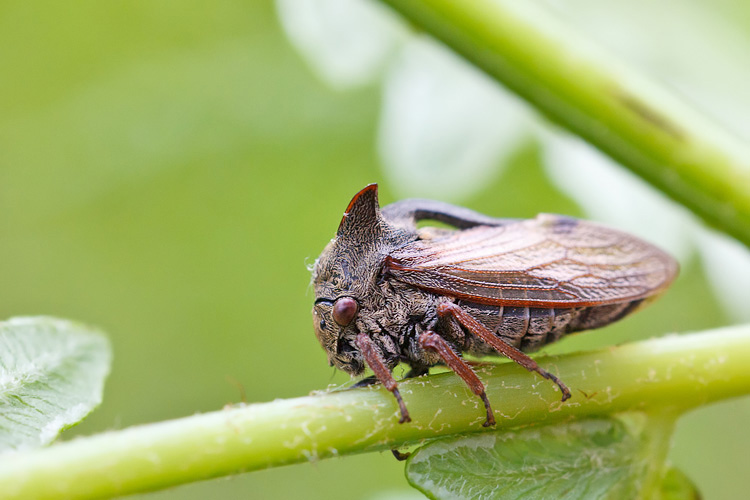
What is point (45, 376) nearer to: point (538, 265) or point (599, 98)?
point (538, 265)

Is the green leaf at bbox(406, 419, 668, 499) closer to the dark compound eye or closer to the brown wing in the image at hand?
the brown wing

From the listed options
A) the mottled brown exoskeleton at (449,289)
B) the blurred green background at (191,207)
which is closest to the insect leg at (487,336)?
the mottled brown exoskeleton at (449,289)

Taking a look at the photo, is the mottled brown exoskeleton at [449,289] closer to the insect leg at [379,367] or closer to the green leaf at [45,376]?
the insect leg at [379,367]

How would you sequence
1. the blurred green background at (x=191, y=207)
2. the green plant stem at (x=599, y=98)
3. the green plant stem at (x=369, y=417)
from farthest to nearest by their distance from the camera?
the blurred green background at (x=191, y=207) → the green plant stem at (x=599, y=98) → the green plant stem at (x=369, y=417)

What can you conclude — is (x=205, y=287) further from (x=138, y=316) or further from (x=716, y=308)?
(x=716, y=308)

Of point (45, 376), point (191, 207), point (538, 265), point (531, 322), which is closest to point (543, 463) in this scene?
point (531, 322)
